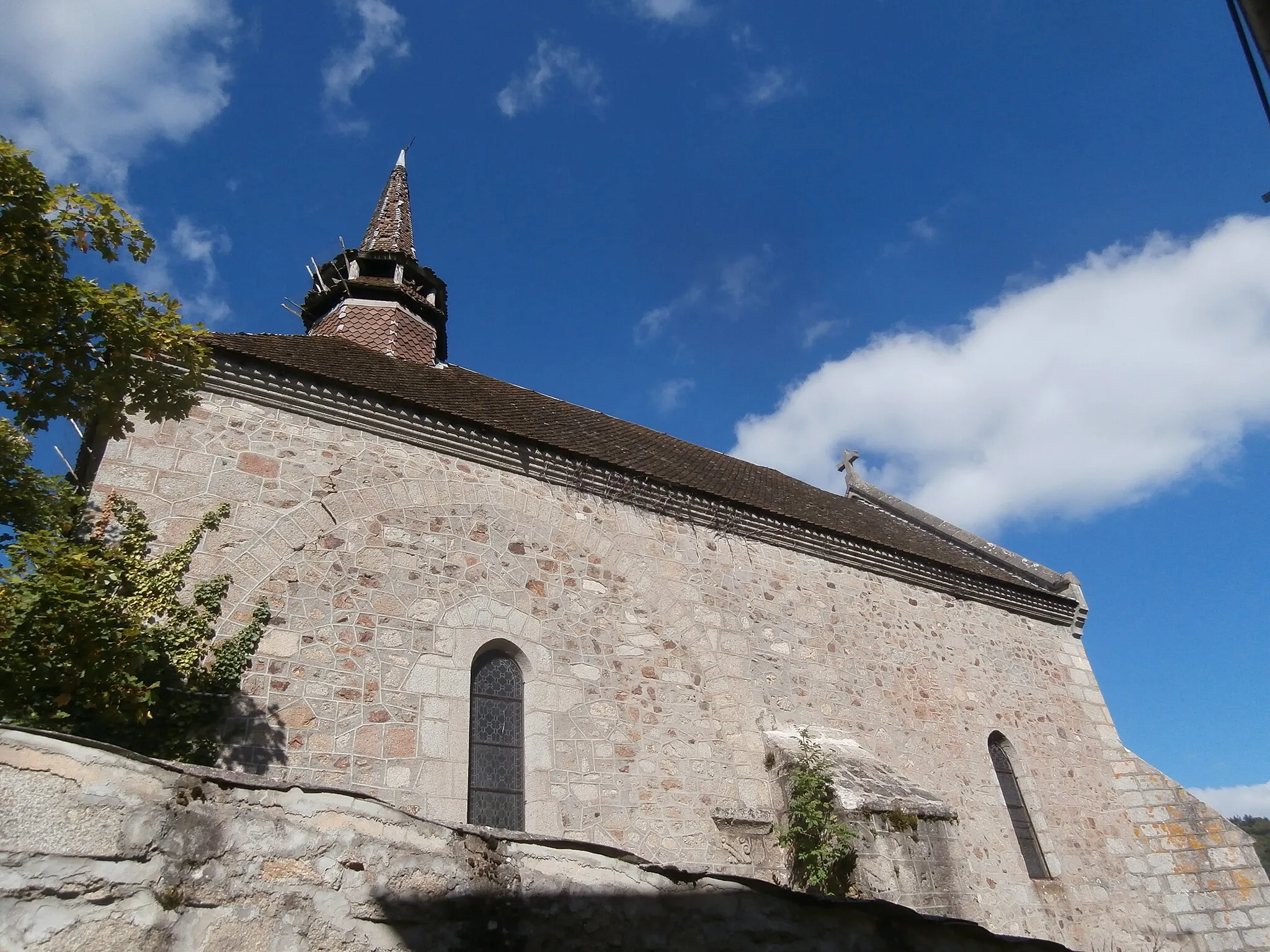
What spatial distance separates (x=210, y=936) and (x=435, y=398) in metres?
6.90

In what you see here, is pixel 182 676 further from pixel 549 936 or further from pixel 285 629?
pixel 549 936

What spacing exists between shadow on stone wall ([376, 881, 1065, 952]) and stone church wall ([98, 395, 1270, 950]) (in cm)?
29

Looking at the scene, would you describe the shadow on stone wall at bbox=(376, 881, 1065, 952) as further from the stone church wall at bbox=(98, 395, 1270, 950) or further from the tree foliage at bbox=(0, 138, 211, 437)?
the tree foliage at bbox=(0, 138, 211, 437)

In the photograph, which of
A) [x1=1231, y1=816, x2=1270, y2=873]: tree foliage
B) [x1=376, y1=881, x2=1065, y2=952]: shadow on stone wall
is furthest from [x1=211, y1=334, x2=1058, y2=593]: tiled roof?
[x1=1231, y1=816, x2=1270, y2=873]: tree foliage

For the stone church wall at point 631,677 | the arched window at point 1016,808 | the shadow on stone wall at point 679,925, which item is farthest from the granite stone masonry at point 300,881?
the arched window at point 1016,808

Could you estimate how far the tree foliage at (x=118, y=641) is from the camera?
477 cm

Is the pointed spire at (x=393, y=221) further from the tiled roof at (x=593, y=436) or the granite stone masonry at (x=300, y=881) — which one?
the granite stone masonry at (x=300, y=881)

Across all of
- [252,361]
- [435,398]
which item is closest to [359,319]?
[435,398]

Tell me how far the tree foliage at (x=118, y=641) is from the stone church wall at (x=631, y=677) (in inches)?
14.9

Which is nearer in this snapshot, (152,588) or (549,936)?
(549,936)

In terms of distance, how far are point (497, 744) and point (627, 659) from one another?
5.68 ft

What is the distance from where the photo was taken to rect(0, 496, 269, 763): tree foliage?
15.7 feet

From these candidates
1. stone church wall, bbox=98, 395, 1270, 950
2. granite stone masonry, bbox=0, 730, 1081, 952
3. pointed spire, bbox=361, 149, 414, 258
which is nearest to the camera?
granite stone masonry, bbox=0, 730, 1081, 952

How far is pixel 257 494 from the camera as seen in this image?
283 inches
